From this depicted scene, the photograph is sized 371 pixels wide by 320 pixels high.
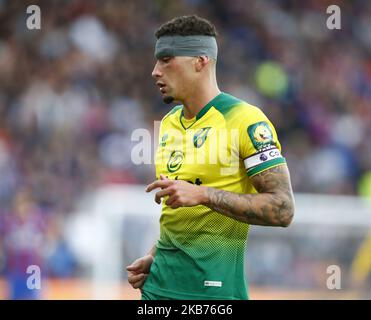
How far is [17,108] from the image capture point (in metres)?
12.8

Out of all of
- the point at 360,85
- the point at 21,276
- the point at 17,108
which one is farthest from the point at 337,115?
the point at 21,276

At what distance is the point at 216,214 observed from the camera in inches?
169

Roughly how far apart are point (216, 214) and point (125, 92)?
9504mm

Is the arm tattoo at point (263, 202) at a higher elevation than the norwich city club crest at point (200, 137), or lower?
lower

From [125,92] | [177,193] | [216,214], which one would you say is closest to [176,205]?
[177,193]

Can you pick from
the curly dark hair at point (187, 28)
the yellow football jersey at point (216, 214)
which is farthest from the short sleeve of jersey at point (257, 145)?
the curly dark hair at point (187, 28)

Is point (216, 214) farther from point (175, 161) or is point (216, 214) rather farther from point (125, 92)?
point (125, 92)

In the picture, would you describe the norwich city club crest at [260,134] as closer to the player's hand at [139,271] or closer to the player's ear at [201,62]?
the player's ear at [201,62]

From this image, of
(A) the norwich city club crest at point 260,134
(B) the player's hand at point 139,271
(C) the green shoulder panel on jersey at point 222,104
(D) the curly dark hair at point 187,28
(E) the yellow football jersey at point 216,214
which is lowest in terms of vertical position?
(B) the player's hand at point 139,271

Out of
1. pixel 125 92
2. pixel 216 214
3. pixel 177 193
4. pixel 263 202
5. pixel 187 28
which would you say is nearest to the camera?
pixel 177 193

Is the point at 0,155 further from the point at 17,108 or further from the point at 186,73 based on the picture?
the point at 186,73

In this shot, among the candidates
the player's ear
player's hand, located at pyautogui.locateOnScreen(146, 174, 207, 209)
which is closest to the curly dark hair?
the player's ear

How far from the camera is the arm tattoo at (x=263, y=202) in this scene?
13.5 feet

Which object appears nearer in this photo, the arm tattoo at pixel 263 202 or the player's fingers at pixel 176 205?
the player's fingers at pixel 176 205
